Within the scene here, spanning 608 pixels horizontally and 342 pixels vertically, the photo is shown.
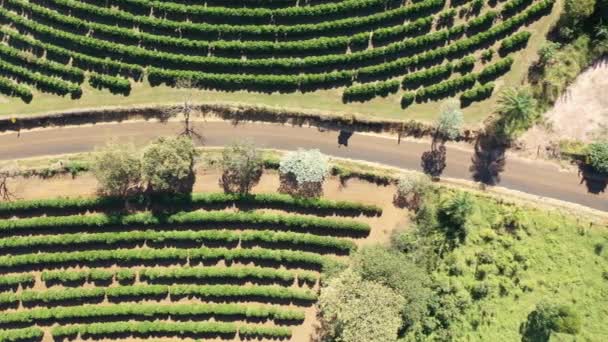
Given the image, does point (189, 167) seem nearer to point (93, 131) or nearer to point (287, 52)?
point (93, 131)

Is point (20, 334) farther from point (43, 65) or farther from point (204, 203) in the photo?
point (43, 65)

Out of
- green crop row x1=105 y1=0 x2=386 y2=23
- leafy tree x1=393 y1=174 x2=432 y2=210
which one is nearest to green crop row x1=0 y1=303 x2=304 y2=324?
Answer: leafy tree x1=393 y1=174 x2=432 y2=210

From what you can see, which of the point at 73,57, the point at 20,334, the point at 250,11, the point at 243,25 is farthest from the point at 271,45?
the point at 20,334

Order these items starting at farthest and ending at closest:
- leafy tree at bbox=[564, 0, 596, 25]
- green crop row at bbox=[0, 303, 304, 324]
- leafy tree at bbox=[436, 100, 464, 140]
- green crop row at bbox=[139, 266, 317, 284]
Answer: green crop row at bbox=[139, 266, 317, 284]
green crop row at bbox=[0, 303, 304, 324]
leafy tree at bbox=[436, 100, 464, 140]
leafy tree at bbox=[564, 0, 596, 25]

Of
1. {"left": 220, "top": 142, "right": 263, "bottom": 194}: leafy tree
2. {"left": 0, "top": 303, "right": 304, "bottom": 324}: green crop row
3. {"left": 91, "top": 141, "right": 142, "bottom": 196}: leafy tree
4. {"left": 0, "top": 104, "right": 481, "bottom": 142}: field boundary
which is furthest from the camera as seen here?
{"left": 0, "top": 104, "right": 481, "bottom": 142}: field boundary

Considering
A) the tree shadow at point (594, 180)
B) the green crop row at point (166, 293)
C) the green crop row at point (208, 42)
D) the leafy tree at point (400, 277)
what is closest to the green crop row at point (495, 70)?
the green crop row at point (208, 42)

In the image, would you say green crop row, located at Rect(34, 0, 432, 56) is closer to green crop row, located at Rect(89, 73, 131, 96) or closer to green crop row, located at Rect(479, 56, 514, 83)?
green crop row, located at Rect(89, 73, 131, 96)

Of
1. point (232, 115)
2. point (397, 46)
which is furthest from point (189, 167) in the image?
point (397, 46)

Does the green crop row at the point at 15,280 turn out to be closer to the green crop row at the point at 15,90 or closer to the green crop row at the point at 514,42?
the green crop row at the point at 15,90
